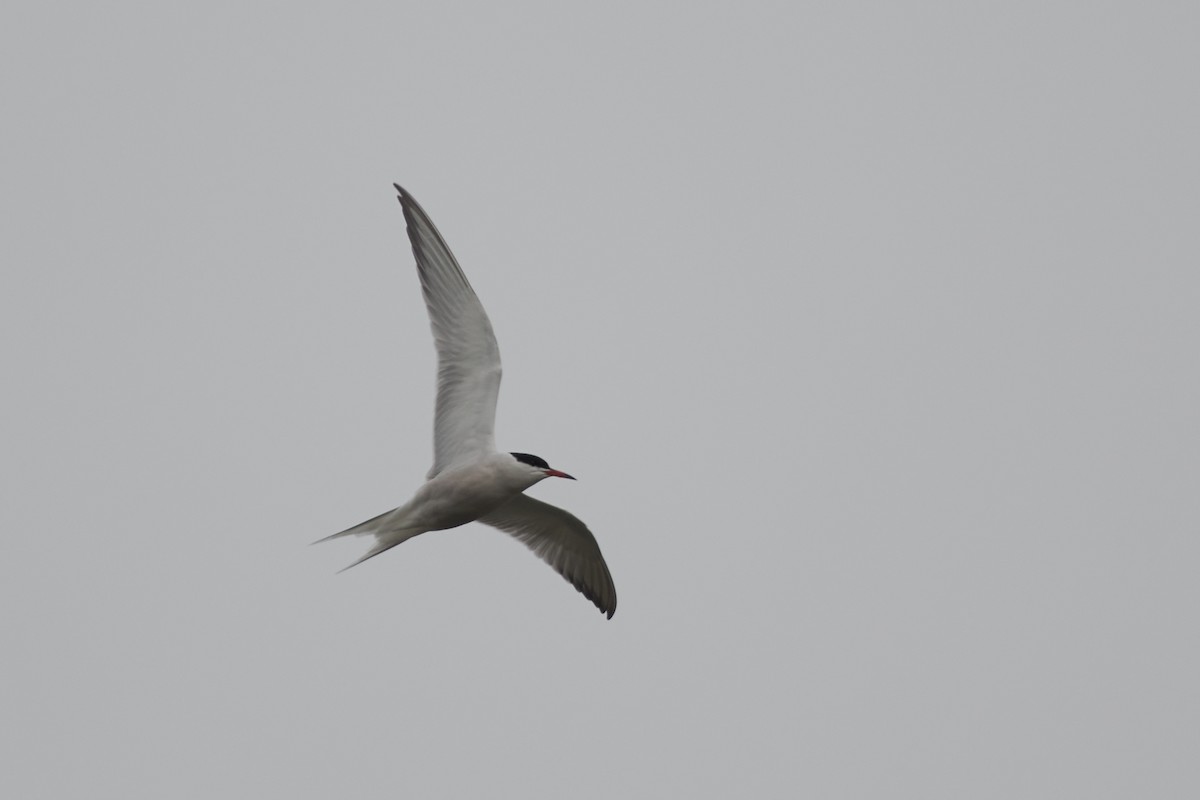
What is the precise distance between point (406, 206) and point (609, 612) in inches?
155

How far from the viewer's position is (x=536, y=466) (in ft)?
30.0

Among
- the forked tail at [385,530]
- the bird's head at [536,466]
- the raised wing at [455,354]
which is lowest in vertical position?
the forked tail at [385,530]

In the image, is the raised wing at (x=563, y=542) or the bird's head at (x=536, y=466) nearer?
the bird's head at (x=536, y=466)

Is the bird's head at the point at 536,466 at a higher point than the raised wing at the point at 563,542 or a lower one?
higher

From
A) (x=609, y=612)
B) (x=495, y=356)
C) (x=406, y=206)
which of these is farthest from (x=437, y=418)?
(x=609, y=612)

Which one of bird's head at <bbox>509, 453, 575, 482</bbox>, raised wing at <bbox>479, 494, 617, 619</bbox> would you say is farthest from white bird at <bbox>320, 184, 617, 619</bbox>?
raised wing at <bbox>479, 494, 617, 619</bbox>

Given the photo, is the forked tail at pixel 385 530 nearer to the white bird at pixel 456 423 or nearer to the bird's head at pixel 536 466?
the white bird at pixel 456 423

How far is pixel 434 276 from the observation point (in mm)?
9203

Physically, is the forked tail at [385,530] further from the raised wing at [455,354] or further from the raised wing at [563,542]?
the raised wing at [563,542]

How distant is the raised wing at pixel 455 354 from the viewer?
30.1 ft

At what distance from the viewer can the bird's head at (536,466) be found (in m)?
9.09

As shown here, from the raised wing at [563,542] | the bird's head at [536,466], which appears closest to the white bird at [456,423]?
the bird's head at [536,466]

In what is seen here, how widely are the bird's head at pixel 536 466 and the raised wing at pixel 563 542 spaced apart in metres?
1.18

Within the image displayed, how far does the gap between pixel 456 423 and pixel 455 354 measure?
1.69ft
